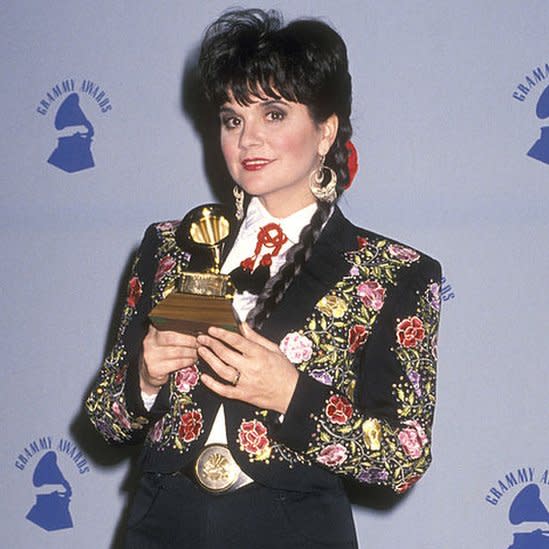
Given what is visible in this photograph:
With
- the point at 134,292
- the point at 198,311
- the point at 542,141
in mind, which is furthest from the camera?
the point at 542,141

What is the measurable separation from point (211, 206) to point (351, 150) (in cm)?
31

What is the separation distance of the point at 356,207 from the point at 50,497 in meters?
0.81

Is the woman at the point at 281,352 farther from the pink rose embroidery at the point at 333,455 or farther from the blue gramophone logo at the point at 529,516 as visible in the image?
the blue gramophone logo at the point at 529,516

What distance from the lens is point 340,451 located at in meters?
1.29

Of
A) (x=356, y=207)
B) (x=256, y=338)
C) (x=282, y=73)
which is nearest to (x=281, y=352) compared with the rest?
(x=256, y=338)

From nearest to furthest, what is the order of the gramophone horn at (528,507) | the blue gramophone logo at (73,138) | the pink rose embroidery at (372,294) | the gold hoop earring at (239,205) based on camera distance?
the pink rose embroidery at (372,294), the gold hoop earring at (239,205), the gramophone horn at (528,507), the blue gramophone logo at (73,138)

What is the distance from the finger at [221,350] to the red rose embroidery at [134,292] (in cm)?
30

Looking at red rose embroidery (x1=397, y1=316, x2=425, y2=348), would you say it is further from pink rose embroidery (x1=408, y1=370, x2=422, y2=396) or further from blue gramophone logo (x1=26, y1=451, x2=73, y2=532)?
blue gramophone logo (x1=26, y1=451, x2=73, y2=532)

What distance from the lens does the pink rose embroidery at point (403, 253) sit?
56.8 inches

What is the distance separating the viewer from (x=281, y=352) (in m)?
1.27

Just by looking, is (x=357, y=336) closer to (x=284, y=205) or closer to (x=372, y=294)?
(x=372, y=294)

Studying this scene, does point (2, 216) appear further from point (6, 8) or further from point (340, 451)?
point (340, 451)

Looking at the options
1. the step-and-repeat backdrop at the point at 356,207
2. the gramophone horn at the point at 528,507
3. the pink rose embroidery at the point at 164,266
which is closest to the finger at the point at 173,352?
the pink rose embroidery at the point at 164,266

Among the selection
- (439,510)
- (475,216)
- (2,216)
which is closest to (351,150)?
(475,216)
